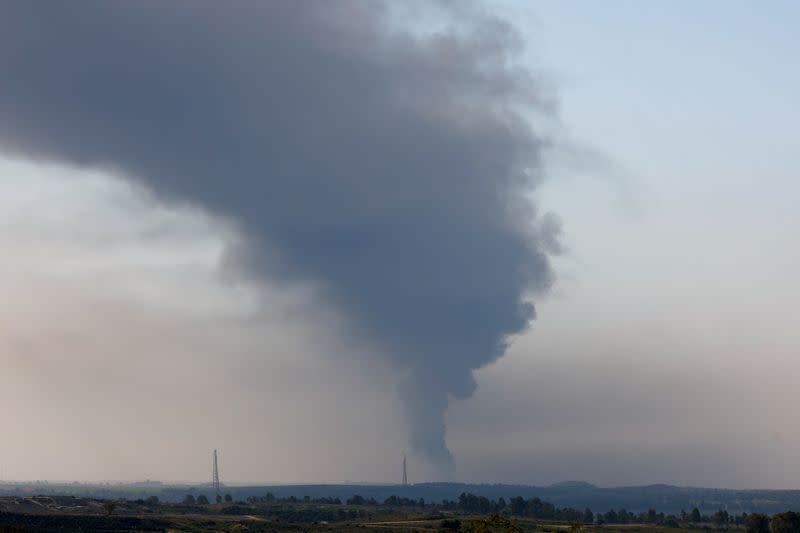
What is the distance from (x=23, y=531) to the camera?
163m

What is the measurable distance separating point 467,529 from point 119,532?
99.6m

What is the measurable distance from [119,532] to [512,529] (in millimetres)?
116152

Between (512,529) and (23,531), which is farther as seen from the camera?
(23,531)

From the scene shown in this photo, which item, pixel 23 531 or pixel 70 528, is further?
pixel 70 528

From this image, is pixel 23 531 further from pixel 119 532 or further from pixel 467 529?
pixel 467 529

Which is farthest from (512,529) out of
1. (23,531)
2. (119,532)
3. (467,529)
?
(119,532)

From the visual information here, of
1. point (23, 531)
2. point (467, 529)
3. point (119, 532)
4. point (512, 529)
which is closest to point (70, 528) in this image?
point (119, 532)

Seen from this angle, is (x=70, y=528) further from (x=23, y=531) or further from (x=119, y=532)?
(x=23, y=531)

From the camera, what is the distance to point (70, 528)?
645 feet

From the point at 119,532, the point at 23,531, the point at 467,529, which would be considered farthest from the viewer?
the point at 119,532

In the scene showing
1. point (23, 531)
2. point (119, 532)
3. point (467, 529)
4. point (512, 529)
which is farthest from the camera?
point (119, 532)

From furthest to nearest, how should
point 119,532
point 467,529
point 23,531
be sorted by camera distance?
point 119,532 → point 23,531 → point 467,529

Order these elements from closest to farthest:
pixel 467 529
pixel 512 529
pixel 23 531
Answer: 1. pixel 512 529
2. pixel 467 529
3. pixel 23 531

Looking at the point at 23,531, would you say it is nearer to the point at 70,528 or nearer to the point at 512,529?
the point at 70,528
